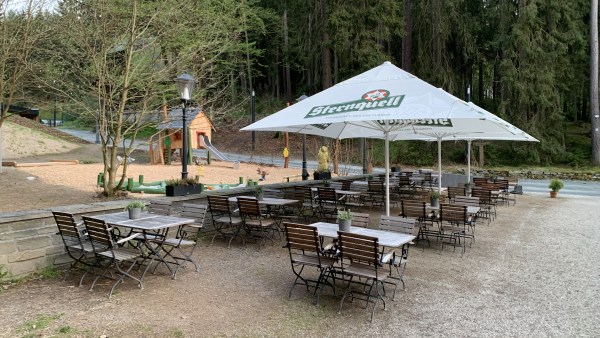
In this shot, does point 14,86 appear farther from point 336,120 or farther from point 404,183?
point 404,183

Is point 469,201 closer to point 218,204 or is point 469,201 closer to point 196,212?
point 218,204

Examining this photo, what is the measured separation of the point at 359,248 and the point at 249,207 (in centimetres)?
321

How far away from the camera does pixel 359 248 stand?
14.2ft

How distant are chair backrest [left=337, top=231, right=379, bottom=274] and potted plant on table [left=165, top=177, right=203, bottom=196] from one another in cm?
432

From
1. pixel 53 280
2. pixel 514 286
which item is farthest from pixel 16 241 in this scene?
pixel 514 286

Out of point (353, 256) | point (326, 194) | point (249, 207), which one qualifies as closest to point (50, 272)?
point (249, 207)

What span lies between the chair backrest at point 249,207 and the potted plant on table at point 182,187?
4.19 ft

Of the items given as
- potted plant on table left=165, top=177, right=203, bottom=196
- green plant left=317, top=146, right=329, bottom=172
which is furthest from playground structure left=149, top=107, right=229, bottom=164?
potted plant on table left=165, top=177, right=203, bottom=196

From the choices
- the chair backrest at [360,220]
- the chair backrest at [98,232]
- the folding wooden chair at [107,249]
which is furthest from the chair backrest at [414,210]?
the chair backrest at [98,232]

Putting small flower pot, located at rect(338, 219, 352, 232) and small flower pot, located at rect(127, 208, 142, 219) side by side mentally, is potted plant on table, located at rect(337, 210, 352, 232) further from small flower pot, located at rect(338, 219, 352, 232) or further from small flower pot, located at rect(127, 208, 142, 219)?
small flower pot, located at rect(127, 208, 142, 219)

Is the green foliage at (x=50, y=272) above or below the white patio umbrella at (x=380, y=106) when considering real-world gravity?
below

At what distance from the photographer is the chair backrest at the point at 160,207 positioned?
6875 millimetres

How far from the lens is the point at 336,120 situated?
610cm

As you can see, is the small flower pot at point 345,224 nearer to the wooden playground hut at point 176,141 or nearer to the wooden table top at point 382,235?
the wooden table top at point 382,235
